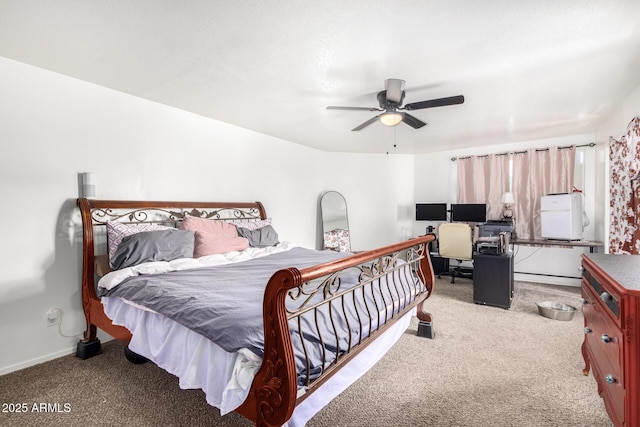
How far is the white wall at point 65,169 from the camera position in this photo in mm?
2295

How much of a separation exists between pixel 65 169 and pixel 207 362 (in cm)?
223

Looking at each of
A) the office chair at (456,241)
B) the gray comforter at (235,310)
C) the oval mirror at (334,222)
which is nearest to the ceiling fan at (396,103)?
the gray comforter at (235,310)

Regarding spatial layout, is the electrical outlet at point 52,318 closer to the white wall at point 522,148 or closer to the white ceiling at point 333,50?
the white ceiling at point 333,50

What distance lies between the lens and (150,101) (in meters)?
3.09

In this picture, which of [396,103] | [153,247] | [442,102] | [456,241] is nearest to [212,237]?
[153,247]

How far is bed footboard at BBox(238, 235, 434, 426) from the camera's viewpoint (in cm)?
116

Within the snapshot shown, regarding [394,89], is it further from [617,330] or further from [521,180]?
[521,180]

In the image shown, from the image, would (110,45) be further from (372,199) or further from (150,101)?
(372,199)

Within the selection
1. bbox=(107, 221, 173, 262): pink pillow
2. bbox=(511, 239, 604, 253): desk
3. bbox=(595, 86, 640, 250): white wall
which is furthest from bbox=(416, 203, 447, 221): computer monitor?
bbox=(107, 221, 173, 262): pink pillow

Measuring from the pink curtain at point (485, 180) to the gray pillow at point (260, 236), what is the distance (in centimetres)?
369

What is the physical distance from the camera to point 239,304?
1.56 m

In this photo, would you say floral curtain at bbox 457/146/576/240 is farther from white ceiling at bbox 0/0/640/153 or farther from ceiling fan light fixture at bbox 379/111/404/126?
ceiling fan light fixture at bbox 379/111/404/126

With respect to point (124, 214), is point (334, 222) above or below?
below

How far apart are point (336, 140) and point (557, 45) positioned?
307 cm
